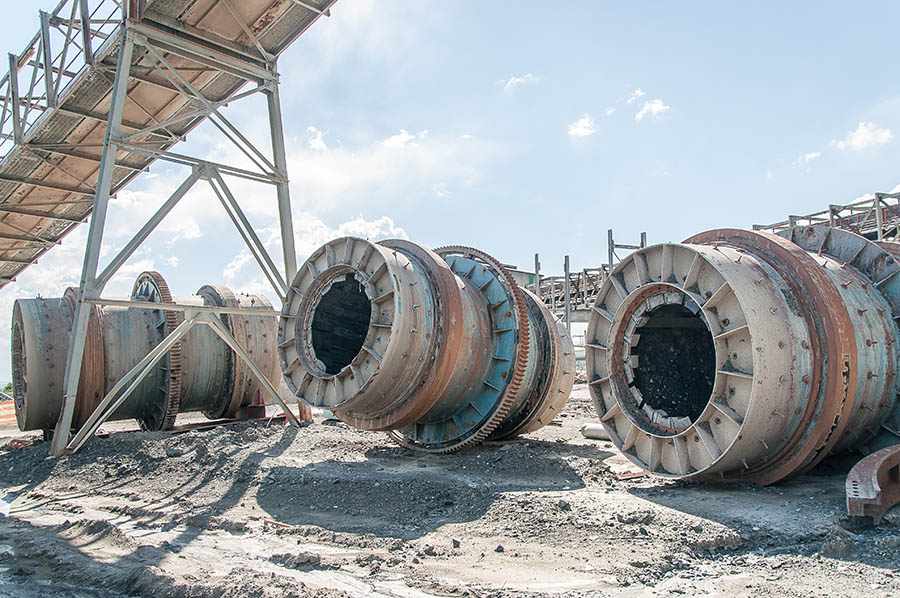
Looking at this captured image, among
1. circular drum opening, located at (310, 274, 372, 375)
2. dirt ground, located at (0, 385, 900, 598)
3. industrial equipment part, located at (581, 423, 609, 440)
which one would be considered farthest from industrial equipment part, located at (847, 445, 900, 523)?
circular drum opening, located at (310, 274, 372, 375)

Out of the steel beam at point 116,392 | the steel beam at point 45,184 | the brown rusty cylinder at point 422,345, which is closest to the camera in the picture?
the brown rusty cylinder at point 422,345

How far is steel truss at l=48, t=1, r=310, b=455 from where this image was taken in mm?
8188

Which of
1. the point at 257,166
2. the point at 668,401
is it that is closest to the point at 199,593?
the point at 668,401

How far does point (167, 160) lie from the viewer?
9.08 m

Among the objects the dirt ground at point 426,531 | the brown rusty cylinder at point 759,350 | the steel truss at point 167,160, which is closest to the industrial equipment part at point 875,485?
the dirt ground at point 426,531

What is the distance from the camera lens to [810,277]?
17.4 ft

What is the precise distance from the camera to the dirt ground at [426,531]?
11.7 ft

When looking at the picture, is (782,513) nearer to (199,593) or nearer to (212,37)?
(199,593)

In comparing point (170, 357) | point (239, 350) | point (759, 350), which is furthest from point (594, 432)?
point (170, 357)

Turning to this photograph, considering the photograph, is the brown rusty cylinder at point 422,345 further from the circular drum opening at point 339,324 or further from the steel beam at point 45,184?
the steel beam at point 45,184

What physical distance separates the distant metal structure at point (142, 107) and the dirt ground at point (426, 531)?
7.81 feet

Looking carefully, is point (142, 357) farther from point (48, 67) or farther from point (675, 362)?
point (675, 362)

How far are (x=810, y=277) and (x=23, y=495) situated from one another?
7.84 meters

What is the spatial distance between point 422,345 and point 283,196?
452 cm
